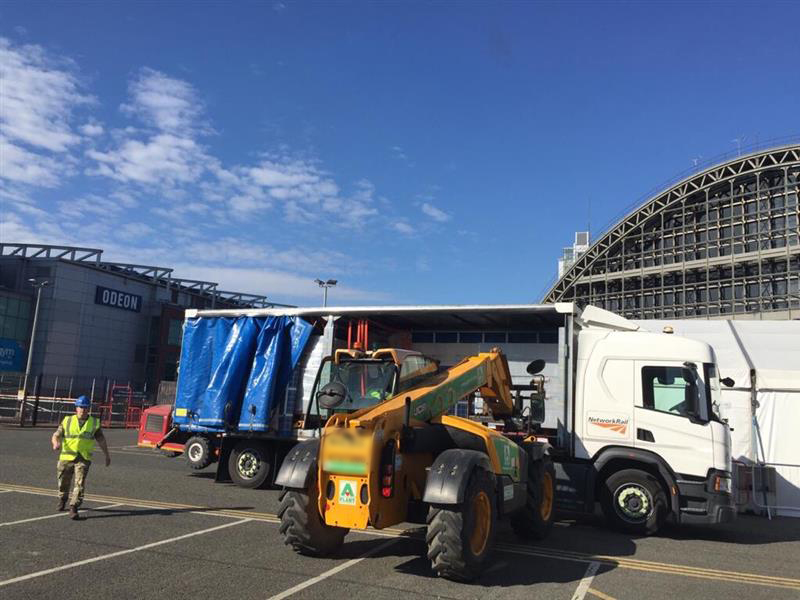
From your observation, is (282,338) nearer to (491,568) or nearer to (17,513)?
(17,513)

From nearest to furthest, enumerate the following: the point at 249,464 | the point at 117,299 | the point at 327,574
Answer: the point at 327,574
the point at 249,464
the point at 117,299

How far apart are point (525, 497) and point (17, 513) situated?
728 cm

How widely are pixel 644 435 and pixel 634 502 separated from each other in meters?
1.10

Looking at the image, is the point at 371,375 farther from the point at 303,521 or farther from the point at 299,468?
the point at 303,521

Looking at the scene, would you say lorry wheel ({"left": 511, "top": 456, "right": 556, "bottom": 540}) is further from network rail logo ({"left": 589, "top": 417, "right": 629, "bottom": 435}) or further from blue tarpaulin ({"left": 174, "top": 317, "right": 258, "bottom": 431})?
blue tarpaulin ({"left": 174, "top": 317, "right": 258, "bottom": 431})

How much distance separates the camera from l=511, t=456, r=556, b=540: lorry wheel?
8.75 m

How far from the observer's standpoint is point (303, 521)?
677 cm

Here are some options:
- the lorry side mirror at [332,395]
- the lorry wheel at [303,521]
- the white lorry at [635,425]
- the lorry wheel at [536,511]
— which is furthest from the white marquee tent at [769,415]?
the lorry wheel at [303,521]

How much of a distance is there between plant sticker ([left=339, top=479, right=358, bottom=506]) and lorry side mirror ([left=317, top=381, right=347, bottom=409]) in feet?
2.93

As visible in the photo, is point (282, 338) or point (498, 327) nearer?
point (282, 338)

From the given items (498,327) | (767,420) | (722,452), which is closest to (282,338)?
(498,327)

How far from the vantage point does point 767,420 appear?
13.5 m

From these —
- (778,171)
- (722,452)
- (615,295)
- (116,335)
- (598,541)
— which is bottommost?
(598,541)

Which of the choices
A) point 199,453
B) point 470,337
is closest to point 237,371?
point 199,453
